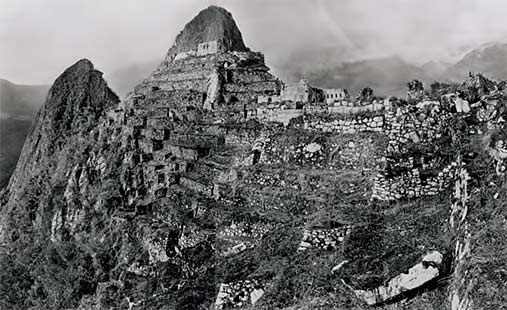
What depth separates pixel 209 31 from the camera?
49.4 m

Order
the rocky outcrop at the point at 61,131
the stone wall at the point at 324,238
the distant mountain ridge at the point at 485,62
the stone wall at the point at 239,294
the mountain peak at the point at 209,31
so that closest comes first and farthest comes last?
the stone wall at the point at 239,294 → the stone wall at the point at 324,238 → the distant mountain ridge at the point at 485,62 → the rocky outcrop at the point at 61,131 → the mountain peak at the point at 209,31

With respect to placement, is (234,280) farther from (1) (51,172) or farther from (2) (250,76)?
(1) (51,172)

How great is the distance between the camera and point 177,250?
20438 millimetres

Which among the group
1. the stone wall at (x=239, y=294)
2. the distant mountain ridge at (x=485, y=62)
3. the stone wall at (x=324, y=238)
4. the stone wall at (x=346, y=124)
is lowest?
the stone wall at (x=239, y=294)

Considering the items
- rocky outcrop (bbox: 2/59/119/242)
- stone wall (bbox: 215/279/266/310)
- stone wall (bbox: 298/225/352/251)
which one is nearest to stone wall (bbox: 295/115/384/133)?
stone wall (bbox: 298/225/352/251)

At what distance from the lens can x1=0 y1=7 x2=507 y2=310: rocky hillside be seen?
1235 cm

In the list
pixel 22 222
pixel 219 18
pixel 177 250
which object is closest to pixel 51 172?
pixel 22 222

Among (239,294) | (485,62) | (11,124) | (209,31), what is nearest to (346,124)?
(239,294)

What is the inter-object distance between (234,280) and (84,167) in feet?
75.9

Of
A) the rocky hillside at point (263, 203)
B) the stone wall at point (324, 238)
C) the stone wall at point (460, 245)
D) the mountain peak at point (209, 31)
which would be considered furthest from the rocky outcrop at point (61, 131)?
the stone wall at point (460, 245)

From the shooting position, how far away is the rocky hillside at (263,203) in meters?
12.4

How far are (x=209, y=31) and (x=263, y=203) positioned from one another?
32708 mm

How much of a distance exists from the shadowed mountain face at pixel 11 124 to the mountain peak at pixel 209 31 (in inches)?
587

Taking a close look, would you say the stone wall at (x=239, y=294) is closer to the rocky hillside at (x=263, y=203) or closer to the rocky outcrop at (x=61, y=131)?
the rocky hillside at (x=263, y=203)
